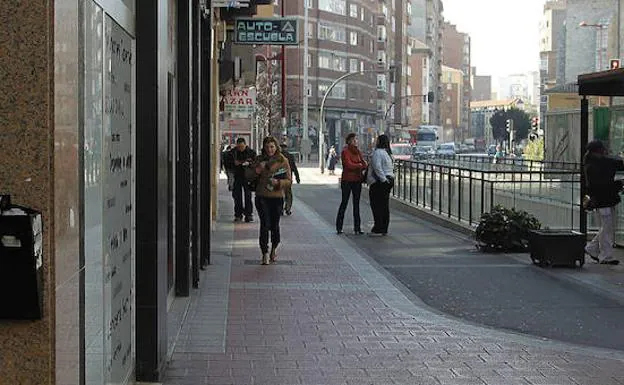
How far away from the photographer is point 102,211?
4.50 meters

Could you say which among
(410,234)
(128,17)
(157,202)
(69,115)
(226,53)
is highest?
(226,53)

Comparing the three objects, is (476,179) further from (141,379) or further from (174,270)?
(141,379)

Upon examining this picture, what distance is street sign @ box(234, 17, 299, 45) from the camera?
63.1ft

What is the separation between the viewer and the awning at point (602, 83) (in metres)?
13.0

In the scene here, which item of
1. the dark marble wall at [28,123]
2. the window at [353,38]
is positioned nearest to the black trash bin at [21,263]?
the dark marble wall at [28,123]

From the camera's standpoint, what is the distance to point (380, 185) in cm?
1770

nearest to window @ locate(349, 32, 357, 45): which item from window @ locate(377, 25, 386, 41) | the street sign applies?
window @ locate(377, 25, 386, 41)

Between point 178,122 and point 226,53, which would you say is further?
point 226,53

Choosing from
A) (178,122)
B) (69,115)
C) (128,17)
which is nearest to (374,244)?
(178,122)

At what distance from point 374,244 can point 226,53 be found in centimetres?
1104

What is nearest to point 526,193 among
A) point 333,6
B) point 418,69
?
point 333,6

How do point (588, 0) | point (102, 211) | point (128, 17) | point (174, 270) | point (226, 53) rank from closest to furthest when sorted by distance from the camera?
point (102, 211), point (128, 17), point (174, 270), point (226, 53), point (588, 0)

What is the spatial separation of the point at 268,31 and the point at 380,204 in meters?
4.40

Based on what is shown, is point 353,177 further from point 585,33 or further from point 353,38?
point 353,38
